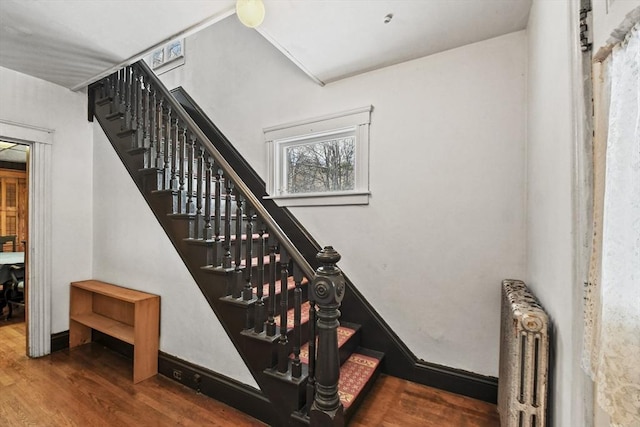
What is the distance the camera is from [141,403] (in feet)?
6.13

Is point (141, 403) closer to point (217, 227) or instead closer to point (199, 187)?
point (217, 227)

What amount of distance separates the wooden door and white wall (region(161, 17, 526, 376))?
23.2 feet

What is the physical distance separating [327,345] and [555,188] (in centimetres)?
124

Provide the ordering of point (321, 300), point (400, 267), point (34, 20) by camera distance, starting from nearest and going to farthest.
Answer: point (321, 300)
point (34, 20)
point (400, 267)

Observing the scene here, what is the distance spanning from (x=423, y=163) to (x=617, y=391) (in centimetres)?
173

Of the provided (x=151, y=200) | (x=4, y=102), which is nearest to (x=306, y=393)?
(x=151, y=200)

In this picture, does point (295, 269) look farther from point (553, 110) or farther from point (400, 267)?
point (553, 110)

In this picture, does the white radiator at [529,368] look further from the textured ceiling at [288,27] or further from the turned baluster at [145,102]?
the turned baluster at [145,102]

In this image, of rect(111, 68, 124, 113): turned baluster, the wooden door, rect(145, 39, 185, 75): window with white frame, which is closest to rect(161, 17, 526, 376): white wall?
rect(111, 68, 124, 113): turned baluster

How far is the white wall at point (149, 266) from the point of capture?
1953 mm

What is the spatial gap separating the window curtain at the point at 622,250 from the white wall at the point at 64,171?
3818 millimetres

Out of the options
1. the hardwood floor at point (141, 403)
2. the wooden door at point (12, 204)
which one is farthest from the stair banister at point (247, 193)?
the wooden door at point (12, 204)

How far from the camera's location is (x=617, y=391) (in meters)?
0.56

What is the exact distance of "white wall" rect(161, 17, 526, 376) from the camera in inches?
73.1
